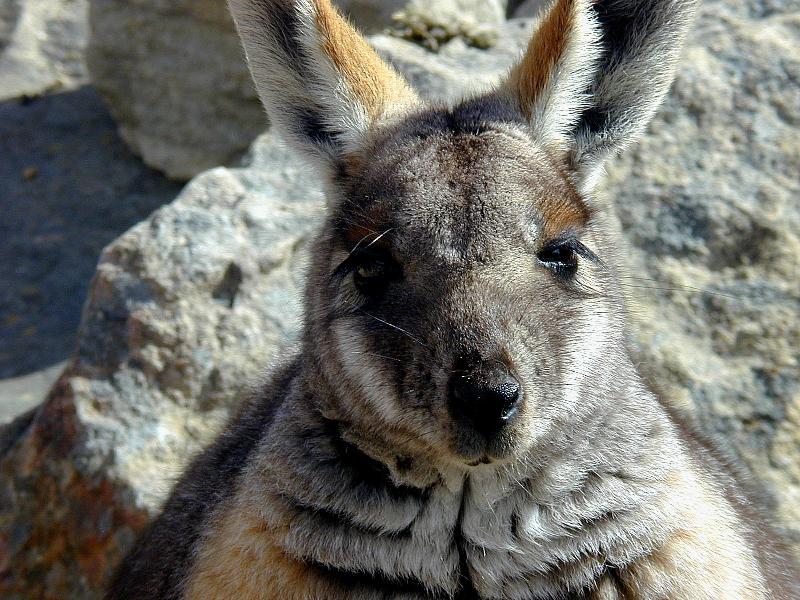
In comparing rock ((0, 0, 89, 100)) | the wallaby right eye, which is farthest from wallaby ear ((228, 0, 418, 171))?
rock ((0, 0, 89, 100))

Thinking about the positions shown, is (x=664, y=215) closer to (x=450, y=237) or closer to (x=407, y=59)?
(x=407, y=59)

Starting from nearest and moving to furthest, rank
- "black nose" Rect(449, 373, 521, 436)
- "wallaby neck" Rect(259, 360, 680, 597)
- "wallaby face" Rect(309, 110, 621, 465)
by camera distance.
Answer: "black nose" Rect(449, 373, 521, 436) < "wallaby face" Rect(309, 110, 621, 465) < "wallaby neck" Rect(259, 360, 680, 597)

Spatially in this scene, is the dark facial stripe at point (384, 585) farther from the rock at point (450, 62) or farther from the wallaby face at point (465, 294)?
the rock at point (450, 62)

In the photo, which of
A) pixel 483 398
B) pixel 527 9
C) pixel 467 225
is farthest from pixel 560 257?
pixel 527 9

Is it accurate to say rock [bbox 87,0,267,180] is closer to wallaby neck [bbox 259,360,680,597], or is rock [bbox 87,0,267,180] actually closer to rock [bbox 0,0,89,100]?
rock [bbox 0,0,89,100]

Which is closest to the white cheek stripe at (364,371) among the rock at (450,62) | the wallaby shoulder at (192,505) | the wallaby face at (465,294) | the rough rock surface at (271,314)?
the wallaby face at (465,294)

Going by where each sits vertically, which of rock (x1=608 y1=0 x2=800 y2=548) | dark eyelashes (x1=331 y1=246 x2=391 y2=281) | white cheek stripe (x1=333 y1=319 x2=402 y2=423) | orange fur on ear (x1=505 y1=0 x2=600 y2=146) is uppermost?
orange fur on ear (x1=505 y1=0 x2=600 y2=146)

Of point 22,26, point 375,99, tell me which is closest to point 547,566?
point 375,99
